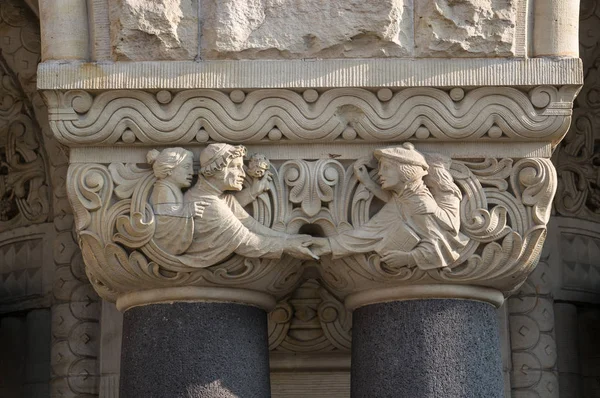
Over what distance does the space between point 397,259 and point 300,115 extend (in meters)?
0.44

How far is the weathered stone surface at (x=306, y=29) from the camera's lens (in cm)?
396

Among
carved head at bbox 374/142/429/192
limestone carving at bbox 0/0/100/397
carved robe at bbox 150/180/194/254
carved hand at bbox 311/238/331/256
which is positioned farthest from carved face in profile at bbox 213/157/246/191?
limestone carving at bbox 0/0/100/397

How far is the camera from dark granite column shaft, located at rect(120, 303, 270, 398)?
385cm

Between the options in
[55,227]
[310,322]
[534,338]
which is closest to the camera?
[310,322]

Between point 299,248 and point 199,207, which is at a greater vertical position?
point 199,207

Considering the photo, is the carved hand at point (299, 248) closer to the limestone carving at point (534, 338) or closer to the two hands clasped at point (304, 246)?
the two hands clasped at point (304, 246)

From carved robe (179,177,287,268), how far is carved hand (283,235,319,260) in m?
0.02

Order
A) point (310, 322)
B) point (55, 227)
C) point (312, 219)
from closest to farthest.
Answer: point (312, 219), point (310, 322), point (55, 227)

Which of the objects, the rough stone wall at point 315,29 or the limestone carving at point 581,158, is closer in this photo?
the rough stone wall at point 315,29

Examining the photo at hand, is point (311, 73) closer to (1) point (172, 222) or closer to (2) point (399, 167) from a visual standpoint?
(2) point (399, 167)

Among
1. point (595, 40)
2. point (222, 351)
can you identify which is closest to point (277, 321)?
point (222, 351)

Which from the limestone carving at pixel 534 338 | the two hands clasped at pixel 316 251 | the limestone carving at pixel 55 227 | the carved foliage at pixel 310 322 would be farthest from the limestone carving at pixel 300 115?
the limestone carving at pixel 534 338

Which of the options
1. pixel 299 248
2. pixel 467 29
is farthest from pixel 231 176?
pixel 467 29

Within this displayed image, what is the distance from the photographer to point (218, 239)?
390cm
